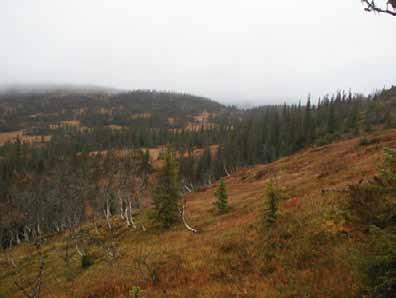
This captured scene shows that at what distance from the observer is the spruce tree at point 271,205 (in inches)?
576

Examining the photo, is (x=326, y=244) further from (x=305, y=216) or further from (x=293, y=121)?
(x=293, y=121)

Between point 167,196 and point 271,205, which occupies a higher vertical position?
point 271,205

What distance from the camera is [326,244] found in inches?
421

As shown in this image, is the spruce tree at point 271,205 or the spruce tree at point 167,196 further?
the spruce tree at point 167,196

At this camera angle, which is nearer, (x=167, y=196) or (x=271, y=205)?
(x=271, y=205)

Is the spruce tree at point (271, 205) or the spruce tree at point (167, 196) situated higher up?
the spruce tree at point (271, 205)

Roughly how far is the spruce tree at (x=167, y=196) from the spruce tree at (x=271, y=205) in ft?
45.4

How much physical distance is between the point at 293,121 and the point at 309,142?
15.1 metres

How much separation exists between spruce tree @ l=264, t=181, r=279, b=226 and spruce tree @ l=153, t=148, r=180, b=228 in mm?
13851

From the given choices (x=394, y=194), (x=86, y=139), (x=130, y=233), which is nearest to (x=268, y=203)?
(x=394, y=194)

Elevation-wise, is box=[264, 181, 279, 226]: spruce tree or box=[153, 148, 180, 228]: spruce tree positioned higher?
box=[264, 181, 279, 226]: spruce tree

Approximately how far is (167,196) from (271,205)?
14685 millimetres

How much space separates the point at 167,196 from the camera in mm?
27781

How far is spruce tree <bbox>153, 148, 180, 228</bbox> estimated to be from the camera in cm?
2767
